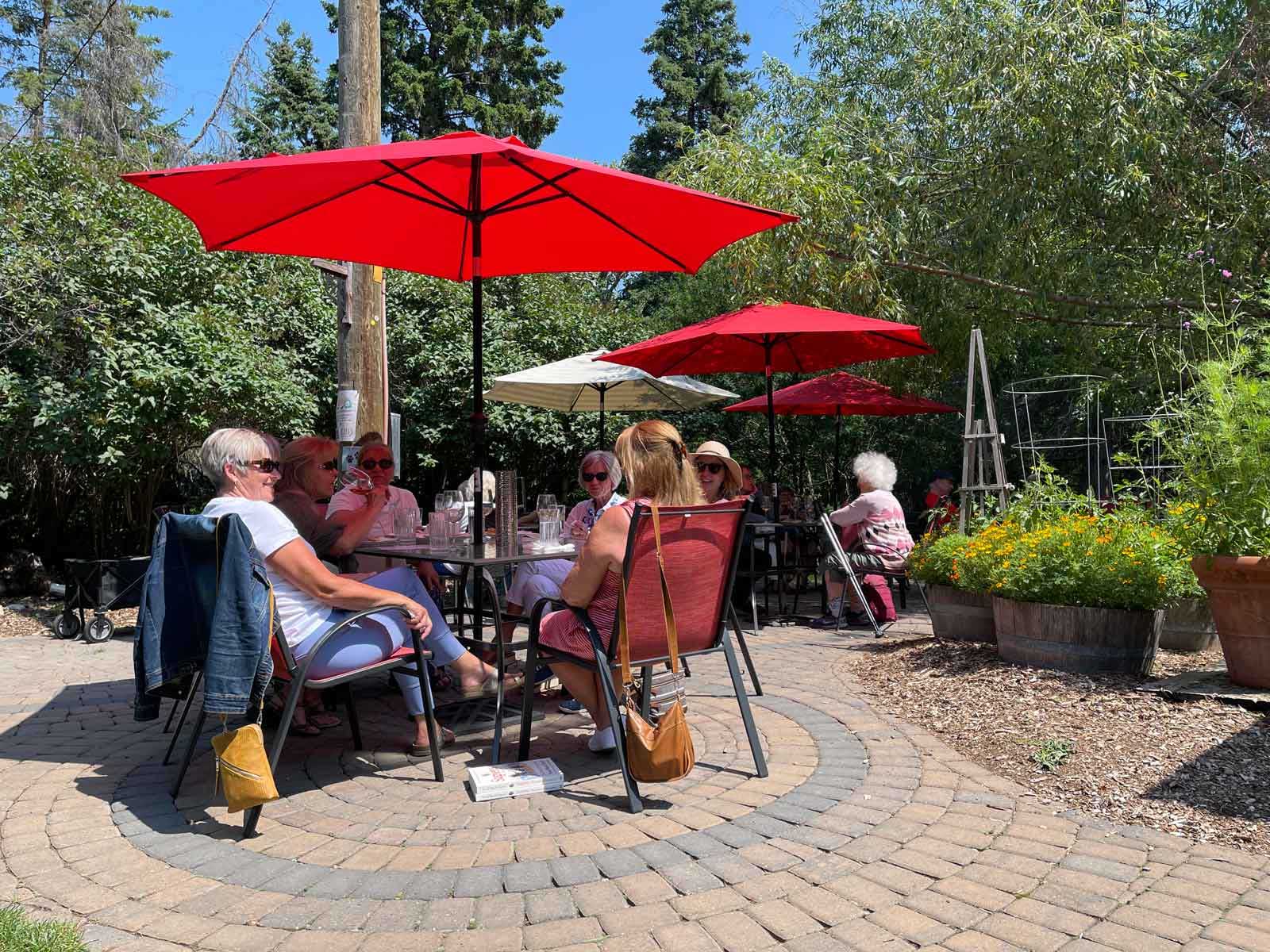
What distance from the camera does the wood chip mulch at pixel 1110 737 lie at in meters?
3.01

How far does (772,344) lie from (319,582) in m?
4.96

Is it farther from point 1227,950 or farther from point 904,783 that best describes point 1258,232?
point 1227,950

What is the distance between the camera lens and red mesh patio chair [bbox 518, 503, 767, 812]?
3070mm

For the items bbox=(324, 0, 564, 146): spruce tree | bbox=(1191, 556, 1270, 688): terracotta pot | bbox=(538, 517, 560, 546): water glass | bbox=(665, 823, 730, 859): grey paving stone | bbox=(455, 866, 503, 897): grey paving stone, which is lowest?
bbox=(455, 866, 503, 897): grey paving stone

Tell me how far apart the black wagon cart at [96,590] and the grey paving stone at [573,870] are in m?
5.51

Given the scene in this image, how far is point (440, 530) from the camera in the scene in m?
4.21

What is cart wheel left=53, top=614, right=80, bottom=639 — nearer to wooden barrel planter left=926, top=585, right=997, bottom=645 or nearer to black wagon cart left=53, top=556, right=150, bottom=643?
black wagon cart left=53, top=556, right=150, bottom=643

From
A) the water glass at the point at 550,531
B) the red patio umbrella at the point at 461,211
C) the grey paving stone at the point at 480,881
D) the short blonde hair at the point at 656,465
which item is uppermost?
the red patio umbrella at the point at 461,211

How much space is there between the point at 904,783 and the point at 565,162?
2.56 metres

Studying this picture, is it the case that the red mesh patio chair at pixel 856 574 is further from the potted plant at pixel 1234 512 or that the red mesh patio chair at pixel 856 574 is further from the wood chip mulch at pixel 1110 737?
the potted plant at pixel 1234 512

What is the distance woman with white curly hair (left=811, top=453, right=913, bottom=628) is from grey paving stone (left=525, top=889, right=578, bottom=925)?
4514 millimetres

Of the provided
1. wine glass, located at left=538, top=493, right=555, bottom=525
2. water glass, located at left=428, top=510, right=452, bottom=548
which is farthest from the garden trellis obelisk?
water glass, located at left=428, top=510, right=452, bottom=548

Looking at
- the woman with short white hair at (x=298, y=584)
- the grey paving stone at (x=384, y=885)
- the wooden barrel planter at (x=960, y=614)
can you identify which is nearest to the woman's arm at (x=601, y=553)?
the woman with short white hair at (x=298, y=584)

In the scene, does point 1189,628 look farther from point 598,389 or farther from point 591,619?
point 598,389
